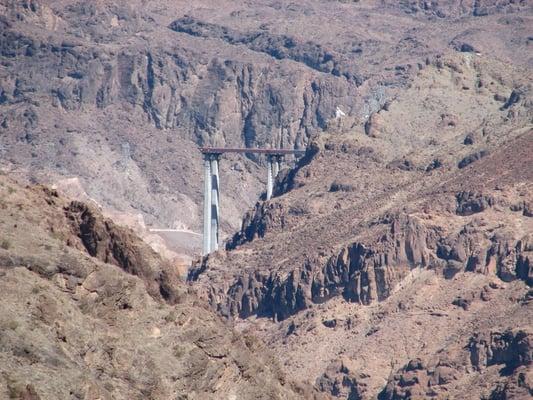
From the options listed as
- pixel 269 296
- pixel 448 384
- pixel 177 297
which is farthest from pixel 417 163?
pixel 177 297

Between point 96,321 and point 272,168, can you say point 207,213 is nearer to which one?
point 272,168

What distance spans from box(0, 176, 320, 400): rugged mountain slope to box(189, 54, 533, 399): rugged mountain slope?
152 ft

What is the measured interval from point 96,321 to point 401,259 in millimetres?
74768

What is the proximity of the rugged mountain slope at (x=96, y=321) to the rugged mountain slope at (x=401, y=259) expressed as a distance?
46.3 metres

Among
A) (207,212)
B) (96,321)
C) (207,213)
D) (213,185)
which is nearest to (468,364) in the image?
(96,321)

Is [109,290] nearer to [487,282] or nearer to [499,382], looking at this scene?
[499,382]

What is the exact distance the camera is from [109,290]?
194 feet

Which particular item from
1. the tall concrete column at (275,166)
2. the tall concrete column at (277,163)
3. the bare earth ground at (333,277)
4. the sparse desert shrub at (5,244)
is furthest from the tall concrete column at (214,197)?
the sparse desert shrub at (5,244)

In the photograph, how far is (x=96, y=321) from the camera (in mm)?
57906

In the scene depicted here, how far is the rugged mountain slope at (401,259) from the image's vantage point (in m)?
120

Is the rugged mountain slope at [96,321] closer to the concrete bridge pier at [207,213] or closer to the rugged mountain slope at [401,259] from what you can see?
the rugged mountain slope at [401,259]

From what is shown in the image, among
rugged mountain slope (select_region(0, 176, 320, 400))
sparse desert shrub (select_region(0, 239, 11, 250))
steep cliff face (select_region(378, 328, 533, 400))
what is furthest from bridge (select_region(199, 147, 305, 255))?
sparse desert shrub (select_region(0, 239, 11, 250))

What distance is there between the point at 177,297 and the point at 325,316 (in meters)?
68.2

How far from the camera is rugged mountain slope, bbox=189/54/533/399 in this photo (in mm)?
119812
